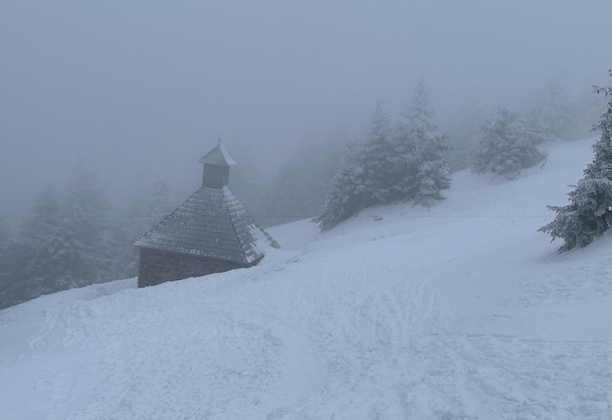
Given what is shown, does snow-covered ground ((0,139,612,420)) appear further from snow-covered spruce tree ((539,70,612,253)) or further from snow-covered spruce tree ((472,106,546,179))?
snow-covered spruce tree ((472,106,546,179))

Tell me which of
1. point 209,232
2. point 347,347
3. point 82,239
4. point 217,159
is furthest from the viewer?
point 82,239

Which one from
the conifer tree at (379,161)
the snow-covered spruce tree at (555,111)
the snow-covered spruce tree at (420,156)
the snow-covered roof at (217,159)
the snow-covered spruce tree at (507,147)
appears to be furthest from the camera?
the snow-covered spruce tree at (555,111)

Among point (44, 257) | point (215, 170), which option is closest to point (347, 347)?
point (215, 170)

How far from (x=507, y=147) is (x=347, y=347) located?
89.4 ft

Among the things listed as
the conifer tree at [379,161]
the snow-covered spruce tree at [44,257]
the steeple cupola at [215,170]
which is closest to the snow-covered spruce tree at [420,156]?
the conifer tree at [379,161]

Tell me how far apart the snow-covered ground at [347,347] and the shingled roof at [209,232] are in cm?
450

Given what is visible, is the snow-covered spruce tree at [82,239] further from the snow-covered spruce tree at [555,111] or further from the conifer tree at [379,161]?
the snow-covered spruce tree at [555,111]

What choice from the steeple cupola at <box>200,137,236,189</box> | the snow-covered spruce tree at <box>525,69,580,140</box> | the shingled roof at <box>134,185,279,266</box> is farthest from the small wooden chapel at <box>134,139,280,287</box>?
the snow-covered spruce tree at <box>525,69,580,140</box>

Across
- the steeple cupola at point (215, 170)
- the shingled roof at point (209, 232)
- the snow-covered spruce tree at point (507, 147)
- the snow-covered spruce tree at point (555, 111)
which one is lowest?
the shingled roof at point (209, 232)

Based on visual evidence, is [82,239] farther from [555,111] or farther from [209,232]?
[555,111]

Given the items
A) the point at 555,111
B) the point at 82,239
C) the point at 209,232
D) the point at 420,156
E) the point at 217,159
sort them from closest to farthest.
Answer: the point at 209,232
the point at 217,159
the point at 420,156
the point at 82,239
the point at 555,111

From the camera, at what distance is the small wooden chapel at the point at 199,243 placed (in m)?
18.0

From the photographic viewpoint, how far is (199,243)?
18281 mm

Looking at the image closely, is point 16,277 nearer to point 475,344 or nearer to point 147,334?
point 147,334
